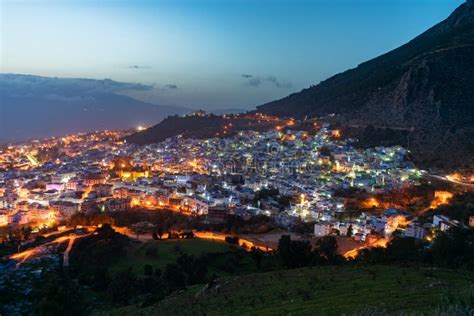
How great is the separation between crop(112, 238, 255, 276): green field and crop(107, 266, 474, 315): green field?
6621mm

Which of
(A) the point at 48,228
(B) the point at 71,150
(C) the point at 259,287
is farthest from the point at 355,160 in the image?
(B) the point at 71,150

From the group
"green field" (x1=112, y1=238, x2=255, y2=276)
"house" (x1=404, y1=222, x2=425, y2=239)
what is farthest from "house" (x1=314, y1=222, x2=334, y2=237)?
"green field" (x1=112, y1=238, x2=255, y2=276)

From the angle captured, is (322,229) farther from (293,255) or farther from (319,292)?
(319,292)

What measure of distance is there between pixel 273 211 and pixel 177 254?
10406 mm

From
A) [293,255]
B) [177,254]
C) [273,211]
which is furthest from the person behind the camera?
[273,211]

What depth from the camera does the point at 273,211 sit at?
29.4 metres

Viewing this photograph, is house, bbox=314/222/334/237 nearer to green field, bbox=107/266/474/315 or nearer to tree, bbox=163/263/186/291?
tree, bbox=163/263/186/291

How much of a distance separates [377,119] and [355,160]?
483 inches

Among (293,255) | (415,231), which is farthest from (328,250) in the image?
(415,231)

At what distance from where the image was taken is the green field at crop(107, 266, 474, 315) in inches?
320

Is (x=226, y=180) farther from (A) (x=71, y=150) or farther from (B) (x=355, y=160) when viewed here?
(A) (x=71, y=150)

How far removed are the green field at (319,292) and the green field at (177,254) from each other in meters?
6.62

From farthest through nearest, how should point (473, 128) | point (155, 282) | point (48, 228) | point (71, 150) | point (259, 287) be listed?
point (71, 150) < point (473, 128) < point (48, 228) < point (155, 282) < point (259, 287)

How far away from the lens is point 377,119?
49.8 m
